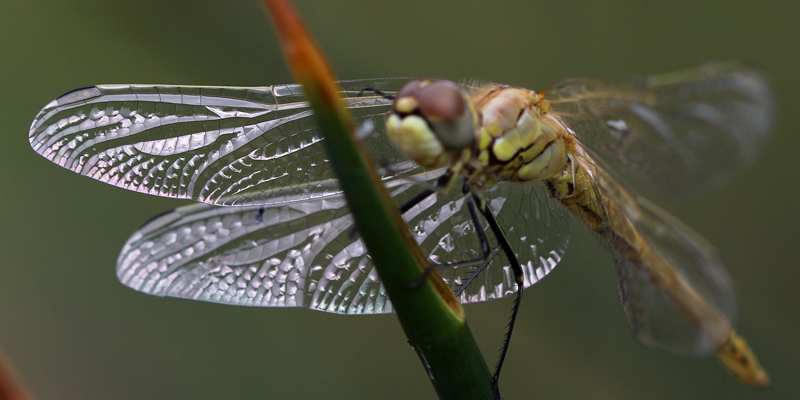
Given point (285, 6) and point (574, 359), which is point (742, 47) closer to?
point (574, 359)

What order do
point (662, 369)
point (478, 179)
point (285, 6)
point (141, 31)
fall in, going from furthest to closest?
point (141, 31), point (662, 369), point (478, 179), point (285, 6)

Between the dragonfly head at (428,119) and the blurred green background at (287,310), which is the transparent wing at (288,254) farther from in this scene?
the blurred green background at (287,310)

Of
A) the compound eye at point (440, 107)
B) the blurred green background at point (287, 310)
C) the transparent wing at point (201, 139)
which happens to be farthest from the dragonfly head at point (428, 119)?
the blurred green background at point (287, 310)

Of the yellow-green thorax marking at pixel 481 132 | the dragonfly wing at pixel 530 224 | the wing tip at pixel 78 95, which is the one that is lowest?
the dragonfly wing at pixel 530 224

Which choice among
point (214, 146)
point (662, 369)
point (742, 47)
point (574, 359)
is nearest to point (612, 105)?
point (214, 146)

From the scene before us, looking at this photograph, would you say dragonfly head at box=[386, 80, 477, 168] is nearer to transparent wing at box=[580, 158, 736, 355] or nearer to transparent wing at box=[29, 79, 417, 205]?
transparent wing at box=[29, 79, 417, 205]

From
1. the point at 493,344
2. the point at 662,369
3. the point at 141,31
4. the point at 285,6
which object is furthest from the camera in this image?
the point at 493,344
